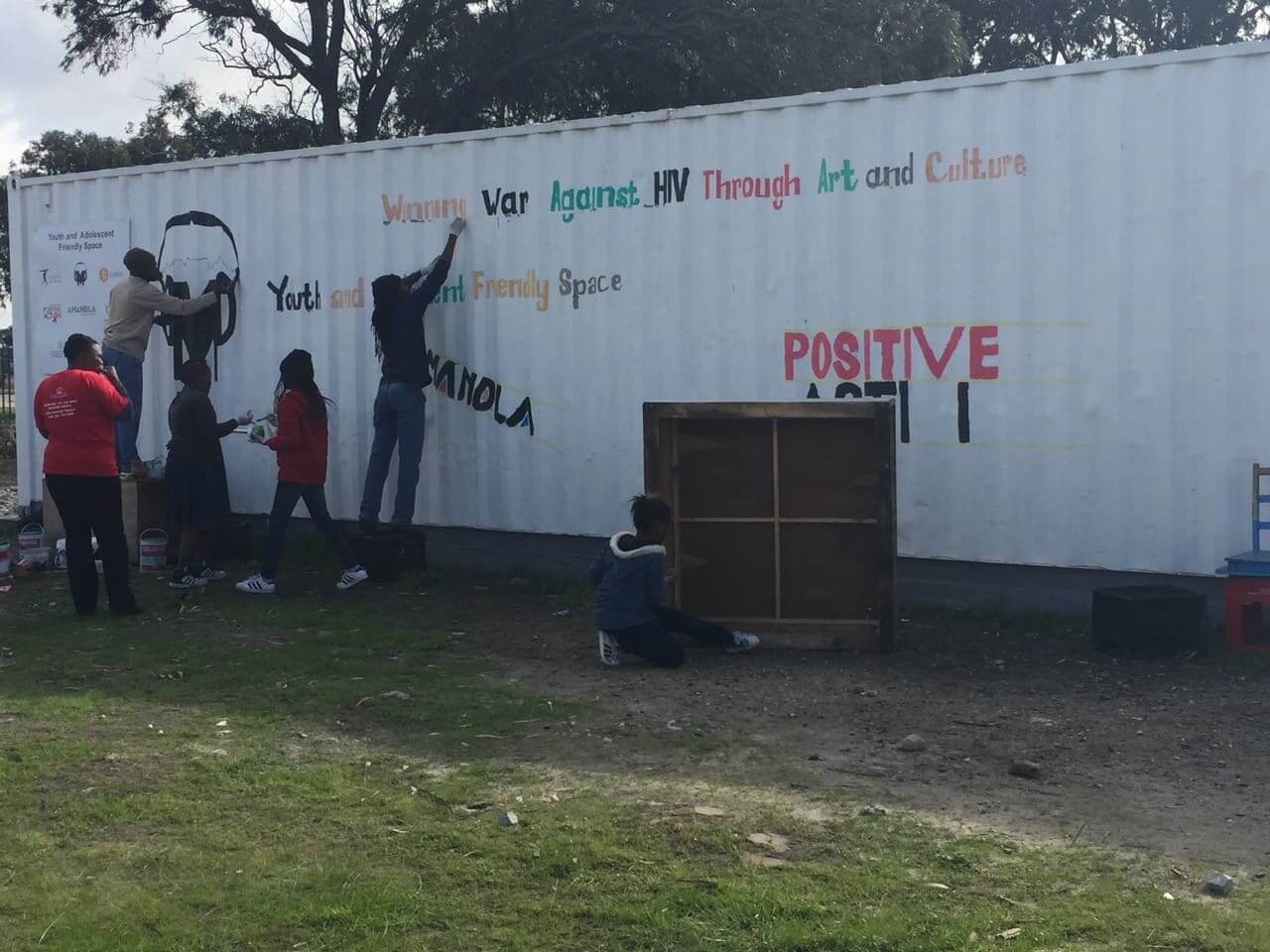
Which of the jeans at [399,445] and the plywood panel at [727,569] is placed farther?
the jeans at [399,445]

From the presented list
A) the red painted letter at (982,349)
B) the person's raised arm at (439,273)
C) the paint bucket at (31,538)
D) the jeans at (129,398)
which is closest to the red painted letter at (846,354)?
the red painted letter at (982,349)

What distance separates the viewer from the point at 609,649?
24.9 feet

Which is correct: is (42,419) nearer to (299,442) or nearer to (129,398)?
(299,442)

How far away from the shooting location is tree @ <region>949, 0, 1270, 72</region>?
29.0m

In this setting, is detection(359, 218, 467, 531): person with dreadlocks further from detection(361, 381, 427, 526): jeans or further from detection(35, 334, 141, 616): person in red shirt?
detection(35, 334, 141, 616): person in red shirt

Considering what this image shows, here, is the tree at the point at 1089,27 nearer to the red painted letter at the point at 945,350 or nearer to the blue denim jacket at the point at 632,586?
the red painted letter at the point at 945,350

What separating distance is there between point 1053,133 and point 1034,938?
5.42 m

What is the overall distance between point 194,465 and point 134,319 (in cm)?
186

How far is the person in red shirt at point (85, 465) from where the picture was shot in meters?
8.98

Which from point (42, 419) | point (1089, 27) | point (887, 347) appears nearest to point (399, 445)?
point (42, 419)

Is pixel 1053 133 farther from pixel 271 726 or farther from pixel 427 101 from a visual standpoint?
pixel 427 101

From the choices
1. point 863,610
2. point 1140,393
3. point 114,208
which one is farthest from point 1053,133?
point 114,208

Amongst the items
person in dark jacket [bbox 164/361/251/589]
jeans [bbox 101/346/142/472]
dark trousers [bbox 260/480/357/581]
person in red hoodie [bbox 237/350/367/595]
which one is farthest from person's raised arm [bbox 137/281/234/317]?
dark trousers [bbox 260/480/357/581]

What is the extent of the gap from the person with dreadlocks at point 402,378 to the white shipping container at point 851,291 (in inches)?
8.5
